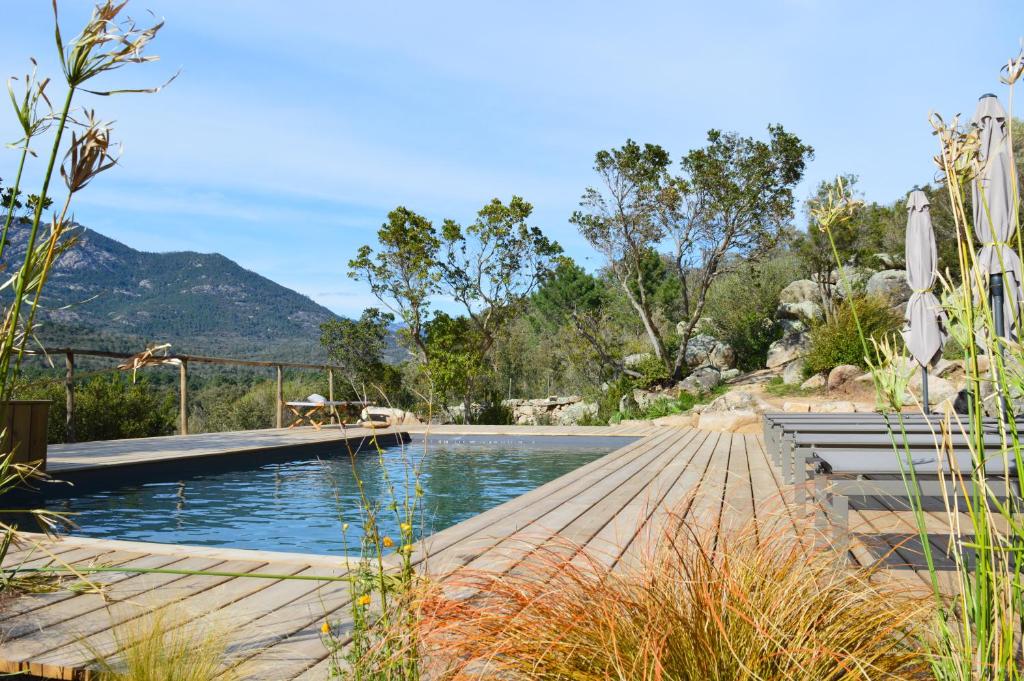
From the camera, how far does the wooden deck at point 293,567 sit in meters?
1.95

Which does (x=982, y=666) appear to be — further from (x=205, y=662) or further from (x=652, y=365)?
(x=652, y=365)

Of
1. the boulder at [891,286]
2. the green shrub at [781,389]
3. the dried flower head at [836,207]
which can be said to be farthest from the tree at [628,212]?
the dried flower head at [836,207]

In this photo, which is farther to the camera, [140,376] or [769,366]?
[769,366]

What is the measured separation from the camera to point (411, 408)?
14.4 metres

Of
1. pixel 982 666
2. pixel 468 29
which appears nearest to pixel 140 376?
pixel 468 29

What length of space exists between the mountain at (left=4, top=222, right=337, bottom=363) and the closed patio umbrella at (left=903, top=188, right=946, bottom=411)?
29.5m

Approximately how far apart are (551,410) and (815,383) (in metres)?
6.20

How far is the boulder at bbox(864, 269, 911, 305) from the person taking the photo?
1438cm

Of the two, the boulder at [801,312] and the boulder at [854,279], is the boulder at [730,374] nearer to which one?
the boulder at [801,312]

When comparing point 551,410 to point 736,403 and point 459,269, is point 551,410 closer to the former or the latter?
point 459,269

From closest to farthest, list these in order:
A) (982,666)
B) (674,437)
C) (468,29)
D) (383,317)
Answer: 1. (982,666)
2. (468,29)
3. (674,437)
4. (383,317)

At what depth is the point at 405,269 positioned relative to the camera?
14.8 meters

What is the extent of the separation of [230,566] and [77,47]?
2289 mm

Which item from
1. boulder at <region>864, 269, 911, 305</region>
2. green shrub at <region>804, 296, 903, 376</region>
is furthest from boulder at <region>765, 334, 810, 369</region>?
boulder at <region>864, 269, 911, 305</region>
